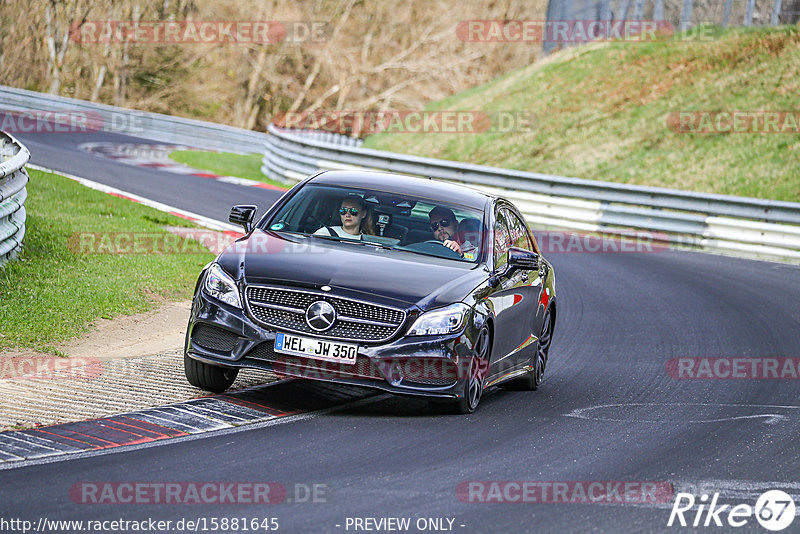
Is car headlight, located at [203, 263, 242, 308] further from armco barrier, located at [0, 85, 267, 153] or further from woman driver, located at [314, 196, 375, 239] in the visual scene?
armco barrier, located at [0, 85, 267, 153]

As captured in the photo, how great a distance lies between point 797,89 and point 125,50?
109 feet

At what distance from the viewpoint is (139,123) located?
1586 inches

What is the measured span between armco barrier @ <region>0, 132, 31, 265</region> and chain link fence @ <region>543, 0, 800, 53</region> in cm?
2637

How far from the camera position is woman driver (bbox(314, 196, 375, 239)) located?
9.05 meters

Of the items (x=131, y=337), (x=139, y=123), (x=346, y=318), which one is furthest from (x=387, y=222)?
(x=139, y=123)

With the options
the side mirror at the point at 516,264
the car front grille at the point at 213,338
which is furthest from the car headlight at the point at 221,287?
the side mirror at the point at 516,264

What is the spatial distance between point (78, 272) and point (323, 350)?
5.62 m

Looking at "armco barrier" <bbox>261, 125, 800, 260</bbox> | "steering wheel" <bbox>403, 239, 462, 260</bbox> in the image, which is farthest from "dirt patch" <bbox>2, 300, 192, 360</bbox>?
"armco barrier" <bbox>261, 125, 800, 260</bbox>

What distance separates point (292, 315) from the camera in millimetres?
7816

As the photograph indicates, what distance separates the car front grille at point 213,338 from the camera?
7902mm

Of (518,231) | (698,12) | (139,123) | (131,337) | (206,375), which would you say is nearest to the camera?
(206,375)

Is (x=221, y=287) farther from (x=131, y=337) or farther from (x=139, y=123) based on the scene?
(x=139, y=123)

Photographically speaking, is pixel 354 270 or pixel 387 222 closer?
pixel 354 270

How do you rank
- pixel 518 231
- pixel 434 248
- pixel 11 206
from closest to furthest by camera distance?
pixel 434 248, pixel 518 231, pixel 11 206
